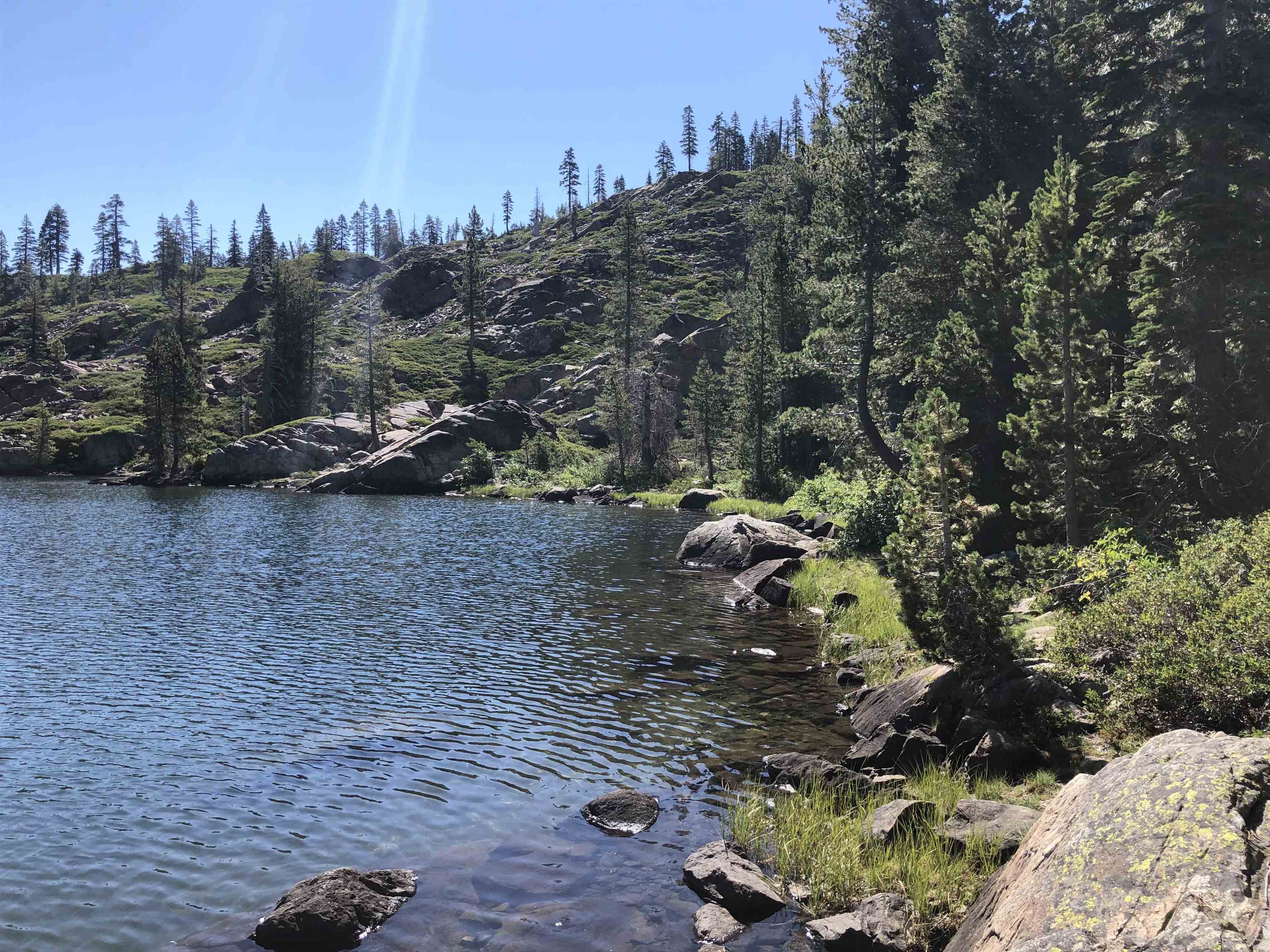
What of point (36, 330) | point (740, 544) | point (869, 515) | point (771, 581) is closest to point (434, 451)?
point (740, 544)

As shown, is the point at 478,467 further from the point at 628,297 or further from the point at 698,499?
the point at 698,499

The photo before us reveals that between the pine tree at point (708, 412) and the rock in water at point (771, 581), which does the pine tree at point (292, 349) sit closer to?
the pine tree at point (708, 412)

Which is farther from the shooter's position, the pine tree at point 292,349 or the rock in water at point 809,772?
the pine tree at point 292,349

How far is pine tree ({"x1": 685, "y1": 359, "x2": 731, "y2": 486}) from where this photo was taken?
86125 millimetres

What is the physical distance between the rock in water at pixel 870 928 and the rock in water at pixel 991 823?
5.16 feet

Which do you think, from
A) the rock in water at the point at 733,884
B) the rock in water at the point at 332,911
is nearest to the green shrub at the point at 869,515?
the rock in water at the point at 733,884

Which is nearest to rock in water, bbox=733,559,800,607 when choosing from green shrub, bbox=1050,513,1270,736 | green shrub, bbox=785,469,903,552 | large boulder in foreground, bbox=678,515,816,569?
large boulder in foreground, bbox=678,515,816,569

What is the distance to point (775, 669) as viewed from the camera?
845 inches

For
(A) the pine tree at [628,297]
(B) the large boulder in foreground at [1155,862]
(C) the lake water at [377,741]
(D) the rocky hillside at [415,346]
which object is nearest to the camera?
(B) the large boulder in foreground at [1155,862]

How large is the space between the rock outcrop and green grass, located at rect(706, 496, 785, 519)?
5282 centimetres

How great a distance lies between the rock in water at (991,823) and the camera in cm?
1021

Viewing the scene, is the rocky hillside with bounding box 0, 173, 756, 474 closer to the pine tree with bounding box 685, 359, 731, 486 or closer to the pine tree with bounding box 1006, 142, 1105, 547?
the pine tree with bounding box 685, 359, 731, 486

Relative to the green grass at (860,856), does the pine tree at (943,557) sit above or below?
above

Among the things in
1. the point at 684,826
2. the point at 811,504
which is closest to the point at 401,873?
the point at 684,826
